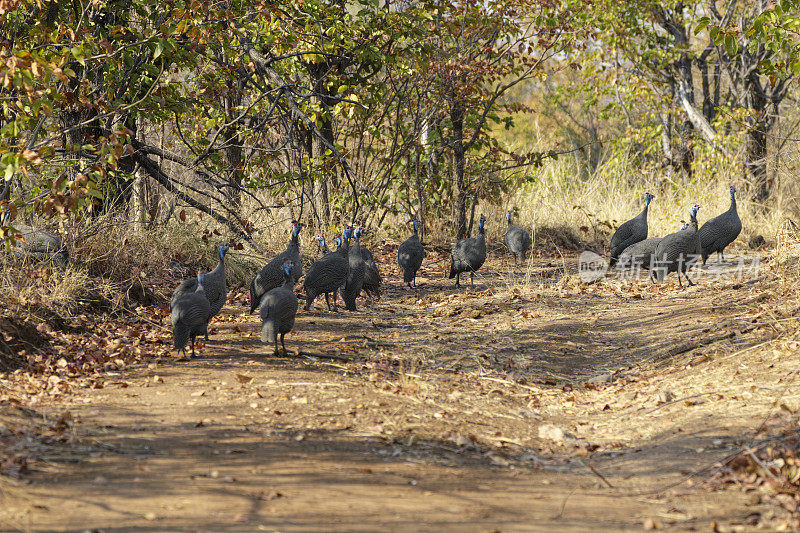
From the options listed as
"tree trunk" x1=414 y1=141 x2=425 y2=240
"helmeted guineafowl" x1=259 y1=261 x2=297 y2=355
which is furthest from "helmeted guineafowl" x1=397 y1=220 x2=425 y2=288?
"helmeted guineafowl" x1=259 y1=261 x2=297 y2=355

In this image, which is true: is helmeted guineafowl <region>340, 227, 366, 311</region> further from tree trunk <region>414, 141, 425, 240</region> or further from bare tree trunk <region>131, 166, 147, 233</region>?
tree trunk <region>414, 141, 425, 240</region>

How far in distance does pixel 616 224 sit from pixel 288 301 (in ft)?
32.2

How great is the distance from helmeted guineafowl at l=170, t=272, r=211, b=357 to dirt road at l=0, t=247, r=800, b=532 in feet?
0.86

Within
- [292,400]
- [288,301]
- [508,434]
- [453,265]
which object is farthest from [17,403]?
[453,265]

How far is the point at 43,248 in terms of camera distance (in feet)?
27.2

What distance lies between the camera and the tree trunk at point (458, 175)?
45.0 ft

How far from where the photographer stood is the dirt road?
3.95m

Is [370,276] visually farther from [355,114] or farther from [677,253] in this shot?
[677,253]

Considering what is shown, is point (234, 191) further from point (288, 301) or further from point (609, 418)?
point (609, 418)

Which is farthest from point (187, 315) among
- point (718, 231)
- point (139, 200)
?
point (718, 231)

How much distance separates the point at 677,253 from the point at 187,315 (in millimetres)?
7006

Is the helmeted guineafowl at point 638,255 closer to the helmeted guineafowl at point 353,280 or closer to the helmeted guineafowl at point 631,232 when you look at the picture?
the helmeted guineafowl at point 631,232

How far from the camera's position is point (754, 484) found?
4.30 meters

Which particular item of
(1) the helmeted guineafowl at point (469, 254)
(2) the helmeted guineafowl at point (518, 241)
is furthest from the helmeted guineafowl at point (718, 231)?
(1) the helmeted guineafowl at point (469, 254)
